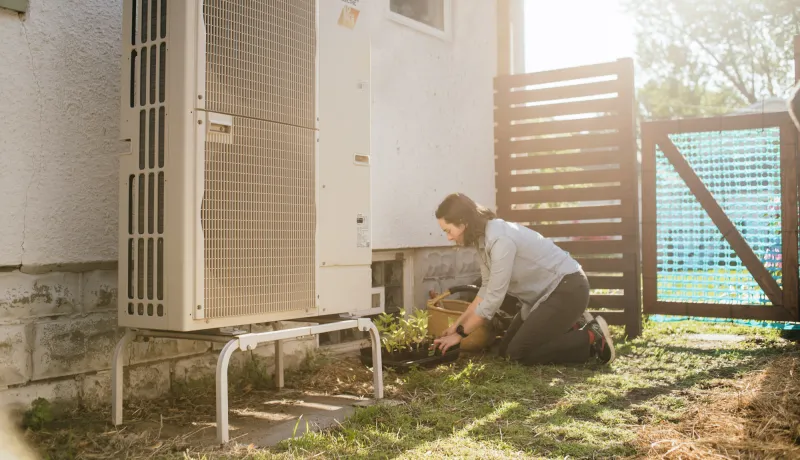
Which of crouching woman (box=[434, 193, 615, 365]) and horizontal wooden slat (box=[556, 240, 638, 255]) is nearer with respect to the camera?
crouching woman (box=[434, 193, 615, 365])

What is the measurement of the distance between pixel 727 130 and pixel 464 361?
3.37 metres

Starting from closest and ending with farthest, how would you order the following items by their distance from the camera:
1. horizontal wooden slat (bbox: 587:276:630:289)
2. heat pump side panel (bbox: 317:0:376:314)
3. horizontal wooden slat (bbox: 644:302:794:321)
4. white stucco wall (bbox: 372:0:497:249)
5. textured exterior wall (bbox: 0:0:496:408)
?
textured exterior wall (bbox: 0:0:496:408)
heat pump side panel (bbox: 317:0:376:314)
white stucco wall (bbox: 372:0:497:249)
horizontal wooden slat (bbox: 644:302:794:321)
horizontal wooden slat (bbox: 587:276:630:289)

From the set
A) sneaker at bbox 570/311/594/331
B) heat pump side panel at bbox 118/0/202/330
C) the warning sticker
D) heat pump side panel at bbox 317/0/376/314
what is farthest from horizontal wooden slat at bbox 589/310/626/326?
heat pump side panel at bbox 118/0/202/330

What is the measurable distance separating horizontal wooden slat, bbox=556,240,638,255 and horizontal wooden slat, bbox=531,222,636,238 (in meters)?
0.09

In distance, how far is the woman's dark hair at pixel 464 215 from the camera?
5004 millimetres

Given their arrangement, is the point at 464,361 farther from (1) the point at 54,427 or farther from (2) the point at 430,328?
(1) the point at 54,427

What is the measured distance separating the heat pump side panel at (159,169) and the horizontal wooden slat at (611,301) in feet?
14.4

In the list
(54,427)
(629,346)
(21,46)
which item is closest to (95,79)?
(21,46)

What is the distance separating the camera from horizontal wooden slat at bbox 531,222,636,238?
6512mm

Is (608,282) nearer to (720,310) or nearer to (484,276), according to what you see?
(720,310)

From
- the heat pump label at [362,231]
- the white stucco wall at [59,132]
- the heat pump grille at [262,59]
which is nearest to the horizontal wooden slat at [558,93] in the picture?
the heat pump label at [362,231]

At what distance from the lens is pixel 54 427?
10.8ft

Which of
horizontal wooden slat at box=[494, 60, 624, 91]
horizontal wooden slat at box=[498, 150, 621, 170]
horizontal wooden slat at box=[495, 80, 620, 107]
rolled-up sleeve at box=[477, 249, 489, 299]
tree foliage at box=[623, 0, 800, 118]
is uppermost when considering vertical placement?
tree foliage at box=[623, 0, 800, 118]

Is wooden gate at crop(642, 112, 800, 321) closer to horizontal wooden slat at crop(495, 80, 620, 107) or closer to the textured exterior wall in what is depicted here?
horizontal wooden slat at crop(495, 80, 620, 107)
